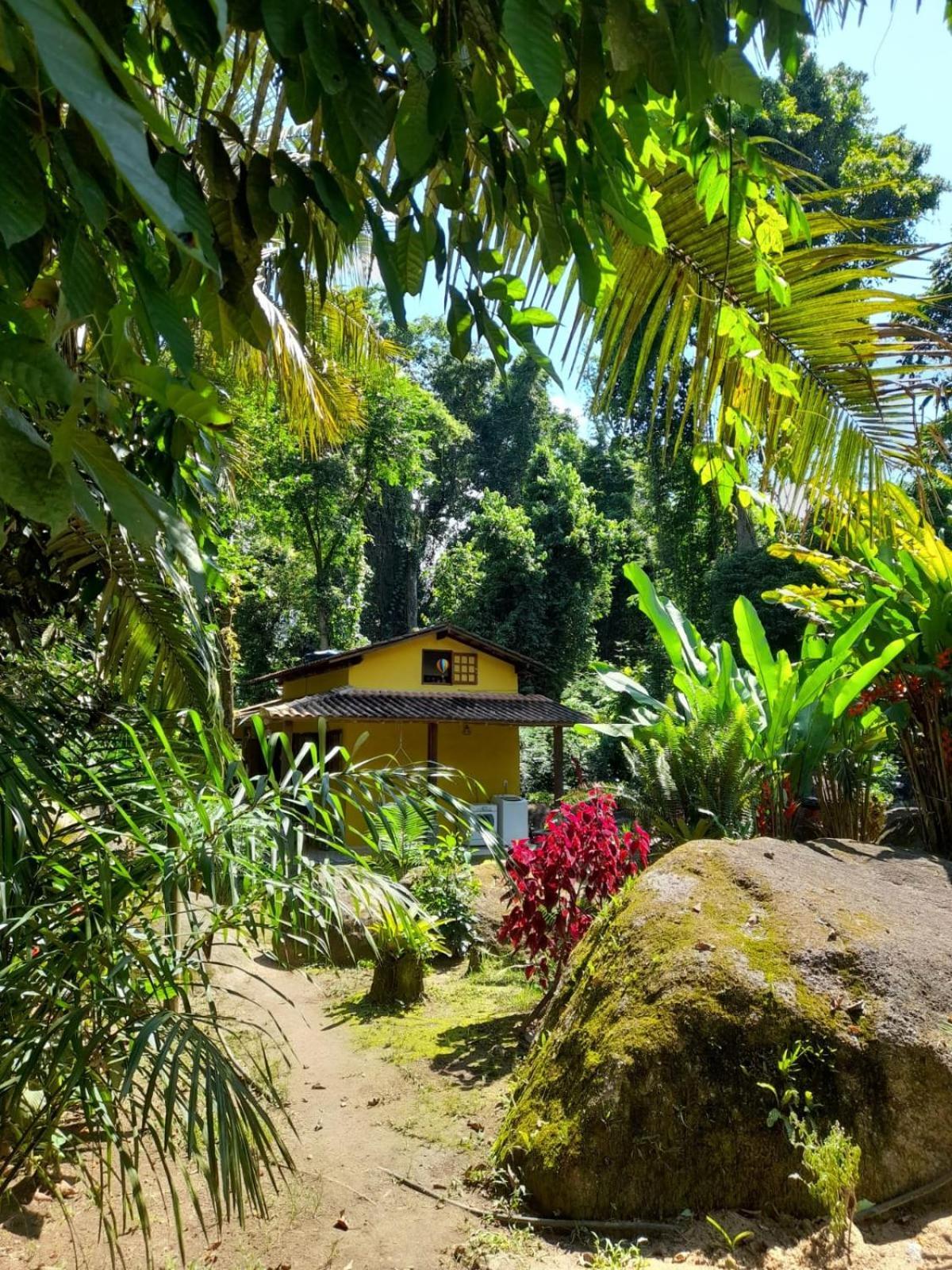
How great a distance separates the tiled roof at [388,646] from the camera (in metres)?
21.3

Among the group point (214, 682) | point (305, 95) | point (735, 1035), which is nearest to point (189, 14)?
point (305, 95)

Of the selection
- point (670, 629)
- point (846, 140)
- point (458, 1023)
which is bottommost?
point (458, 1023)

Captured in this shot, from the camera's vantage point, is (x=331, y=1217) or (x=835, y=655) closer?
(x=331, y=1217)

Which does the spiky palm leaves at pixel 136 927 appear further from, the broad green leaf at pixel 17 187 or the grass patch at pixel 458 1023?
the grass patch at pixel 458 1023

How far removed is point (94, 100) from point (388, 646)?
21191 millimetres

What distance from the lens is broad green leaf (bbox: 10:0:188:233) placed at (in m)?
0.62

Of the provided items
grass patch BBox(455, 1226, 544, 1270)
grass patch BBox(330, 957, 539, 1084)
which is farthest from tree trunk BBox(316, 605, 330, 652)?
grass patch BBox(455, 1226, 544, 1270)

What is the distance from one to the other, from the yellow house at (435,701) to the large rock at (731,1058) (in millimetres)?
15436

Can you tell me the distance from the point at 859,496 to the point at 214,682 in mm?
2761

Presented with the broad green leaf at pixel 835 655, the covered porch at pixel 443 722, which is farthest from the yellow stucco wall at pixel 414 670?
the broad green leaf at pixel 835 655

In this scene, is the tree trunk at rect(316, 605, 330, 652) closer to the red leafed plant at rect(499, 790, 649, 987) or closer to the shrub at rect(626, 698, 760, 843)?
the shrub at rect(626, 698, 760, 843)

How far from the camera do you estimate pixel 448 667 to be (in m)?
22.8

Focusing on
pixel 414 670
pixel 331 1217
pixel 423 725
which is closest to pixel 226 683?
pixel 331 1217

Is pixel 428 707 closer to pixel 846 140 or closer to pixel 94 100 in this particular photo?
pixel 94 100
